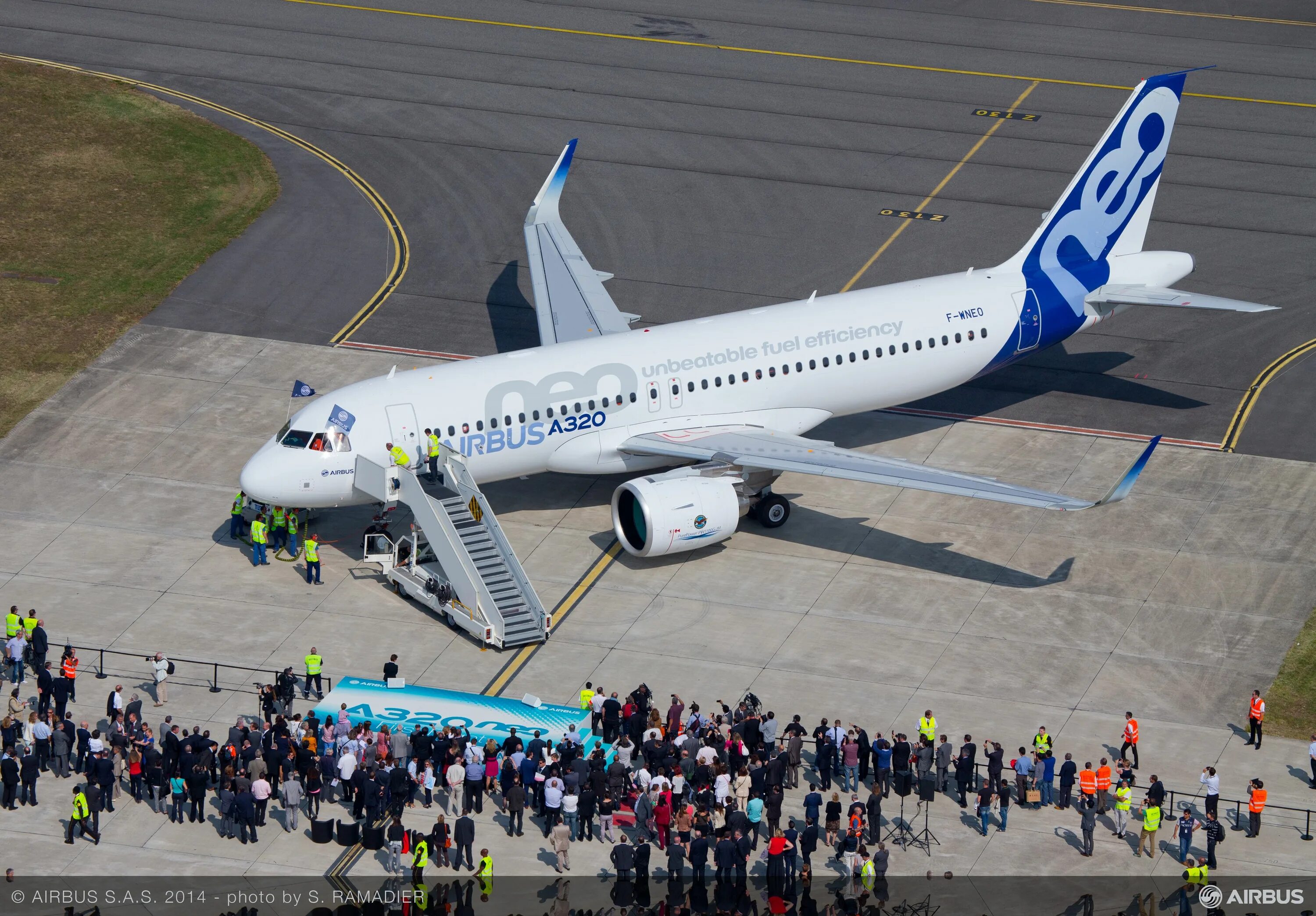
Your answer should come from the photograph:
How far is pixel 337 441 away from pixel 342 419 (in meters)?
0.68

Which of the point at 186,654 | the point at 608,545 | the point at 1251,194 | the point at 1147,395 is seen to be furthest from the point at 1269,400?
the point at 186,654

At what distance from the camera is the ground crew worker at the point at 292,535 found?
5266cm

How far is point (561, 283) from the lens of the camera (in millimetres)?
62750

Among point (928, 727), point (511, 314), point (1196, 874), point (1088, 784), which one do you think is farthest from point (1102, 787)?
point (511, 314)

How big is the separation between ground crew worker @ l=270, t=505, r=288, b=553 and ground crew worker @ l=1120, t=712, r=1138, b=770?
80.5ft

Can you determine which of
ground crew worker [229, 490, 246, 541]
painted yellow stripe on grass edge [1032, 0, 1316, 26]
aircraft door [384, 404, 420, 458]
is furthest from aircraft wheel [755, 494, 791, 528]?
painted yellow stripe on grass edge [1032, 0, 1316, 26]

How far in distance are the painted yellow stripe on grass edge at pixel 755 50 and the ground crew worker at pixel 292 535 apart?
4327cm

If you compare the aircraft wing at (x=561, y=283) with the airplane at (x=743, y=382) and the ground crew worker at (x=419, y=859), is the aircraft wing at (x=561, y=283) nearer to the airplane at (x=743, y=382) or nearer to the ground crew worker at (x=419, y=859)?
the airplane at (x=743, y=382)

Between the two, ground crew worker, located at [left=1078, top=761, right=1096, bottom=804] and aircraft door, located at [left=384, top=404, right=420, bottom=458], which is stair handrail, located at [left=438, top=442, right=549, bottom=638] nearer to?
aircraft door, located at [left=384, top=404, right=420, bottom=458]

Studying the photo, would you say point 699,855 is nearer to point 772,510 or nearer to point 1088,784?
point 1088,784

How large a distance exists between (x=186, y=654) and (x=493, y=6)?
5325 cm

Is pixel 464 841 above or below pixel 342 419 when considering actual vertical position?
below

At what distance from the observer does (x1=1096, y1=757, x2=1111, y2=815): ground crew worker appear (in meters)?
41.4

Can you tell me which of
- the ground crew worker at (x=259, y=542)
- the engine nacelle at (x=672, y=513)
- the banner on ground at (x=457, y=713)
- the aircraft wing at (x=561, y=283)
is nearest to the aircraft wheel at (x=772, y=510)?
the engine nacelle at (x=672, y=513)
